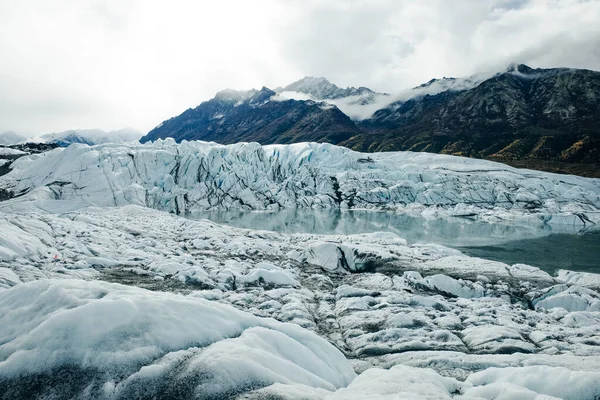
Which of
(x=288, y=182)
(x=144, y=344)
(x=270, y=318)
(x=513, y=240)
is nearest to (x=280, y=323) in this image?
(x=270, y=318)

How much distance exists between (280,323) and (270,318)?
0.42m

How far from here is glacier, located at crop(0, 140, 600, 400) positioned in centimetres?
331

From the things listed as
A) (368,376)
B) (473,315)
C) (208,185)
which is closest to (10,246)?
(368,376)

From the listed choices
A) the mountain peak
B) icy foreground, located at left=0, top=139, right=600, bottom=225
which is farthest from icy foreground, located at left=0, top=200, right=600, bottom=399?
the mountain peak

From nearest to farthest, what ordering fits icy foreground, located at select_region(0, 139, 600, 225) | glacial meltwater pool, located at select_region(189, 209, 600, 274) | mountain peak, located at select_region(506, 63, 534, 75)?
glacial meltwater pool, located at select_region(189, 209, 600, 274)
icy foreground, located at select_region(0, 139, 600, 225)
mountain peak, located at select_region(506, 63, 534, 75)

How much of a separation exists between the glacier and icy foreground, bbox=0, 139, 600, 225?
1363cm

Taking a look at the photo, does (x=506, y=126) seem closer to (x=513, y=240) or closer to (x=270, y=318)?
(x=513, y=240)

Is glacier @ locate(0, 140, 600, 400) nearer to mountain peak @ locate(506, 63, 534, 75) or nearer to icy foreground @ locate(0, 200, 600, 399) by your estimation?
icy foreground @ locate(0, 200, 600, 399)

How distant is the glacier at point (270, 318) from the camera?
331 centimetres

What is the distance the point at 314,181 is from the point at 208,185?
18742 mm

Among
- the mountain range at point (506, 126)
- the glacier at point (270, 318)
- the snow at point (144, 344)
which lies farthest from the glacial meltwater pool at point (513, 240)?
the mountain range at point (506, 126)

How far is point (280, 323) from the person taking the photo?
15.8 feet

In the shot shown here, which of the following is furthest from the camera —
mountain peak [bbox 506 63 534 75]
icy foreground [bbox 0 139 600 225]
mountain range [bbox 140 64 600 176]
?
mountain peak [bbox 506 63 534 75]

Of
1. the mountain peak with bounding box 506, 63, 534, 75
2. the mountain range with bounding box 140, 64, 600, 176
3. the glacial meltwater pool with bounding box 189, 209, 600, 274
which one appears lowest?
the glacial meltwater pool with bounding box 189, 209, 600, 274
